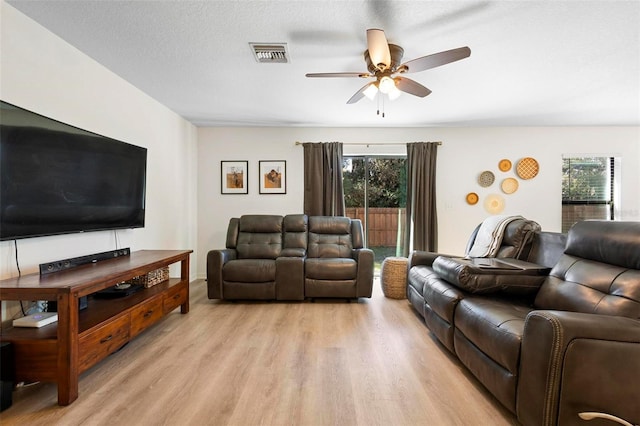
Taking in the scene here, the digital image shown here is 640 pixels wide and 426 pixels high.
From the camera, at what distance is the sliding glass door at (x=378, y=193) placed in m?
4.77

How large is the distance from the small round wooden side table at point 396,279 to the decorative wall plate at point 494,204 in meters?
1.90

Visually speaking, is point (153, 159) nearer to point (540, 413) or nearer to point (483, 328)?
point (483, 328)

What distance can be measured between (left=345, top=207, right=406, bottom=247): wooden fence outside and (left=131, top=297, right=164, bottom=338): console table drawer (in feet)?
9.93

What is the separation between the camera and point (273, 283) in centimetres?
344

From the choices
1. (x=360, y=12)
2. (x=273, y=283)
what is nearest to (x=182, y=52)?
(x=360, y=12)

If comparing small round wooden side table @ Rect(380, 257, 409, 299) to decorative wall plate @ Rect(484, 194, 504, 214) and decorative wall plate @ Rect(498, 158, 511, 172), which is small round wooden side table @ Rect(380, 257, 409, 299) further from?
decorative wall plate @ Rect(498, 158, 511, 172)

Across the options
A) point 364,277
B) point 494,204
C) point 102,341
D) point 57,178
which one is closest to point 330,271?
point 364,277

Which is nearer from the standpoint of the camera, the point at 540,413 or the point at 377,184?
the point at 540,413

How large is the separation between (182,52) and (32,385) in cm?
258

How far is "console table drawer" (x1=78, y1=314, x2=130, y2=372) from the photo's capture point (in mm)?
1734

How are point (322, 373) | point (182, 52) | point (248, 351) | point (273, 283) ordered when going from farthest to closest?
point (273, 283), point (182, 52), point (248, 351), point (322, 373)

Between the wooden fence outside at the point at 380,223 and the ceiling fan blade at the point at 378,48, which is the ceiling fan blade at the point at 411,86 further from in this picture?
the wooden fence outside at the point at 380,223

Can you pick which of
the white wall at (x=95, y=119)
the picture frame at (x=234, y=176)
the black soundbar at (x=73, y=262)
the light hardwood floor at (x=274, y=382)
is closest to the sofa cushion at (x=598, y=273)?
the light hardwood floor at (x=274, y=382)

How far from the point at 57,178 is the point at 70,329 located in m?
1.09
